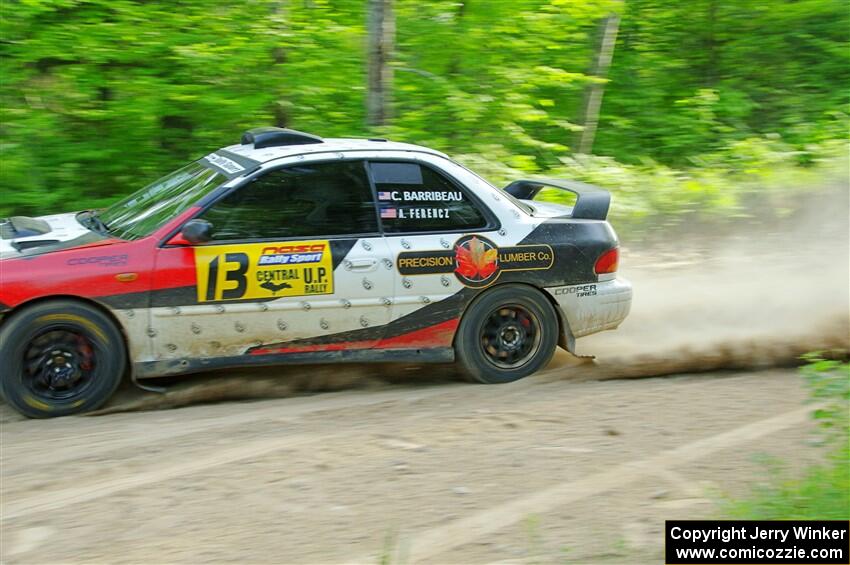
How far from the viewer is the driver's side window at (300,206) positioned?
5.92m

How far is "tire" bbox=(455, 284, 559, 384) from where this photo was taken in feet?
21.4

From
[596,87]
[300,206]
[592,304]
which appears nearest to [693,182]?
[596,87]

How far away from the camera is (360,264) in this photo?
20.2ft

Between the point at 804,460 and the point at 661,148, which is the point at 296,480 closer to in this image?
the point at 804,460

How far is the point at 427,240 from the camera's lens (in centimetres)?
635

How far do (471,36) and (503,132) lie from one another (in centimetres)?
119

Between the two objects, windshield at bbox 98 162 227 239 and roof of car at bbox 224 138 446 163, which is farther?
roof of car at bbox 224 138 446 163

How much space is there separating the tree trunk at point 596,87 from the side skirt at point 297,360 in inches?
309

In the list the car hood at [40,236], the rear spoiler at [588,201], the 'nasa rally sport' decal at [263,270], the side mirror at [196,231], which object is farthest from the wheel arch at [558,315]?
the car hood at [40,236]

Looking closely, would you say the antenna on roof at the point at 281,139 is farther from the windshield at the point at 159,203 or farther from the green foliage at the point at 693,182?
the green foliage at the point at 693,182

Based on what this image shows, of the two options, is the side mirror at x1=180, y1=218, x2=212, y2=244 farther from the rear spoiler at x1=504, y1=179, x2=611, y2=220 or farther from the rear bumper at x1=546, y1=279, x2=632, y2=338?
the rear spoiler at x1=504, y1=179, x2=611, y2=220

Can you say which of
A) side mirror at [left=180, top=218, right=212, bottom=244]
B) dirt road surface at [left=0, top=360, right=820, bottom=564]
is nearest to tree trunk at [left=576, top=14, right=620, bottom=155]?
dirt road surface at [left=0, top=360, right=820, bottom=564]

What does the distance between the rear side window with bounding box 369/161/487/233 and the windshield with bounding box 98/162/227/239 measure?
3.46ft

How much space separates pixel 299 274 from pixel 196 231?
2.31 feet
